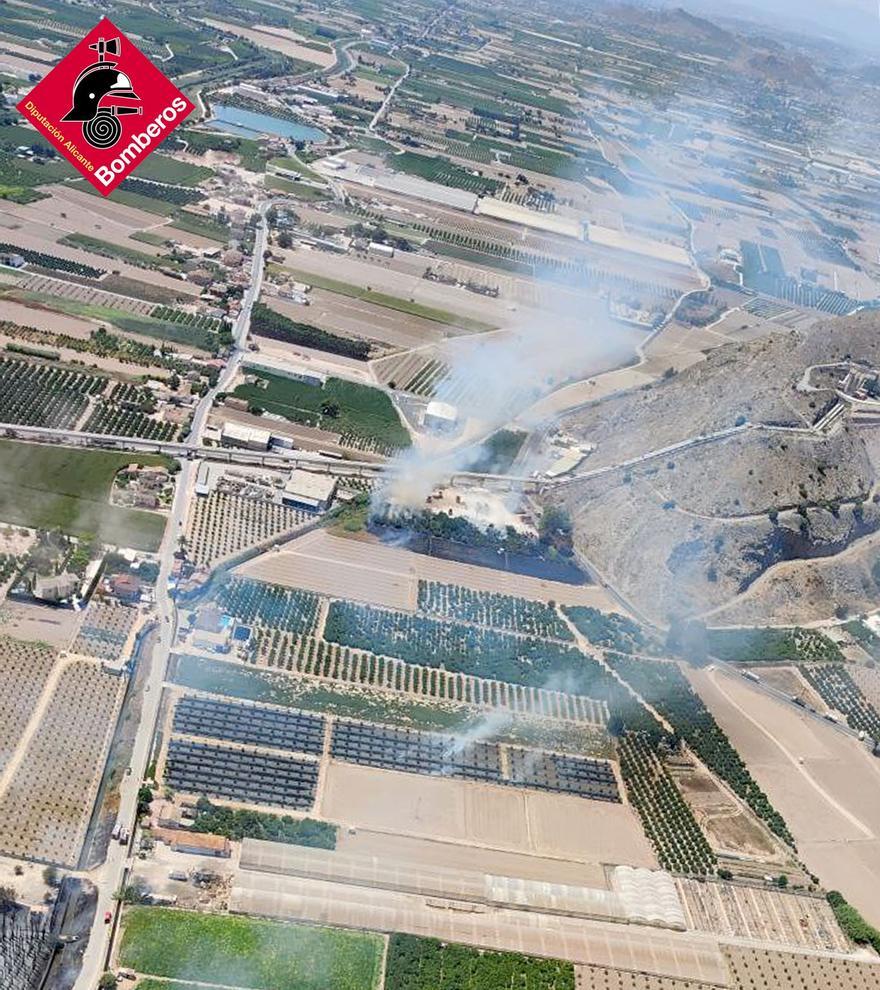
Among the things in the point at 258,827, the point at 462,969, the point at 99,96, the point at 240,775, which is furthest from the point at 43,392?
the point at 462,969

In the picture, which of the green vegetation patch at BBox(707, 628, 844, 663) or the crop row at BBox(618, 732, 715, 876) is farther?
the green vegetation patch at BBox(707, 628, 844, 663)

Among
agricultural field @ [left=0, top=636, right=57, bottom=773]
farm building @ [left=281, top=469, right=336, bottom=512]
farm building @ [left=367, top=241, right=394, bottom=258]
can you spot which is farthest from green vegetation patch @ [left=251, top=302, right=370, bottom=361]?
agricultural field @ [left=0, top=636, right=57, bottom=773]

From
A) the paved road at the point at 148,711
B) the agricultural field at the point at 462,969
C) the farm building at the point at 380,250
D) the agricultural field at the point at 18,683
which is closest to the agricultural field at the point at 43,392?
the paved road at the point at 148,711

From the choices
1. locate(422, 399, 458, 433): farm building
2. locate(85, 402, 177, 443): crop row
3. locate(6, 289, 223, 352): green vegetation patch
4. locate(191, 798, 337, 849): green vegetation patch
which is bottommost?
locate(191, 798, 337, 849): green vegetation patch

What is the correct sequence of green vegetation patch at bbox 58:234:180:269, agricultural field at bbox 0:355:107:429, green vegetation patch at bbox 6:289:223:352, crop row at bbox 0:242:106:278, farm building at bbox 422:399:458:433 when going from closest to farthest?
agricultural field at bbox 0:355:107:429, farm building at bbox 422:399:458:433, green vegetation patch at bbox 6:289:223:352, crop row at bbox 0:242:106:278, green vegetation patch at bbox 58:234:180:269

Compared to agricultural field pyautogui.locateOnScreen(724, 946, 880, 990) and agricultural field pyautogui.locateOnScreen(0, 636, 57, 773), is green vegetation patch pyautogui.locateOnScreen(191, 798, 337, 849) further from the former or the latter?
agricultural field pyautogui.locateOnScreen(724, 946, 880, 990)

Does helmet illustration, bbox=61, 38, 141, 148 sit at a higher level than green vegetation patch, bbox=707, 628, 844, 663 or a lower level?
higher

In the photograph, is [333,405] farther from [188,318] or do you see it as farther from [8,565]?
[8,565]
